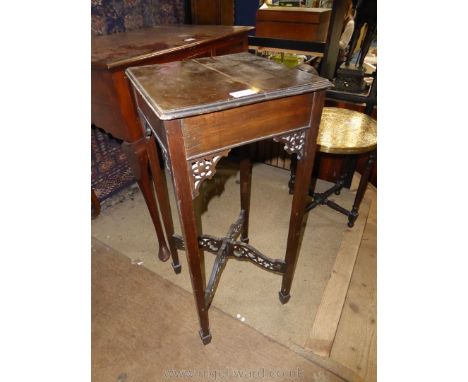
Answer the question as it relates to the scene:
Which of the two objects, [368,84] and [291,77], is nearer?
[291,77]

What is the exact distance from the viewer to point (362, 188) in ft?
5.60

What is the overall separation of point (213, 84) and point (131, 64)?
0.41m

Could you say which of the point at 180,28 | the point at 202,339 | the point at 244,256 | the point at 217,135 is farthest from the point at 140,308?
the point at 180,28

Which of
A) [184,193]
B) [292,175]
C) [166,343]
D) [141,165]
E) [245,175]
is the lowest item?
[166,343]

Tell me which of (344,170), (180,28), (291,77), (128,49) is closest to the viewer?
(291,77)

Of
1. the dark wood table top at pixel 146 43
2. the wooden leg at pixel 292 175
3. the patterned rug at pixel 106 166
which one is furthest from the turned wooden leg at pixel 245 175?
the patterned rug at pixel 106 166

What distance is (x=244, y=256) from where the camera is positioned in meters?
1.29

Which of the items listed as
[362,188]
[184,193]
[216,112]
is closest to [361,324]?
[362,188]

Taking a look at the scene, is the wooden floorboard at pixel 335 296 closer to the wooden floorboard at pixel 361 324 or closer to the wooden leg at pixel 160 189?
the wooden floorboard at pixel 361 324

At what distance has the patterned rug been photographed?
1.92 meters

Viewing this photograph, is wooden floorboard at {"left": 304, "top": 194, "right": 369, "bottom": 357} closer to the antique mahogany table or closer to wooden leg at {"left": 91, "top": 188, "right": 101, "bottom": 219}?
the antique mahogany table

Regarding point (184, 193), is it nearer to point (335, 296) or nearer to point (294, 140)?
point (294, 140)

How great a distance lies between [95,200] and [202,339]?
117 centimetres

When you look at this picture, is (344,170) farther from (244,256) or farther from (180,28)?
(180,28)
